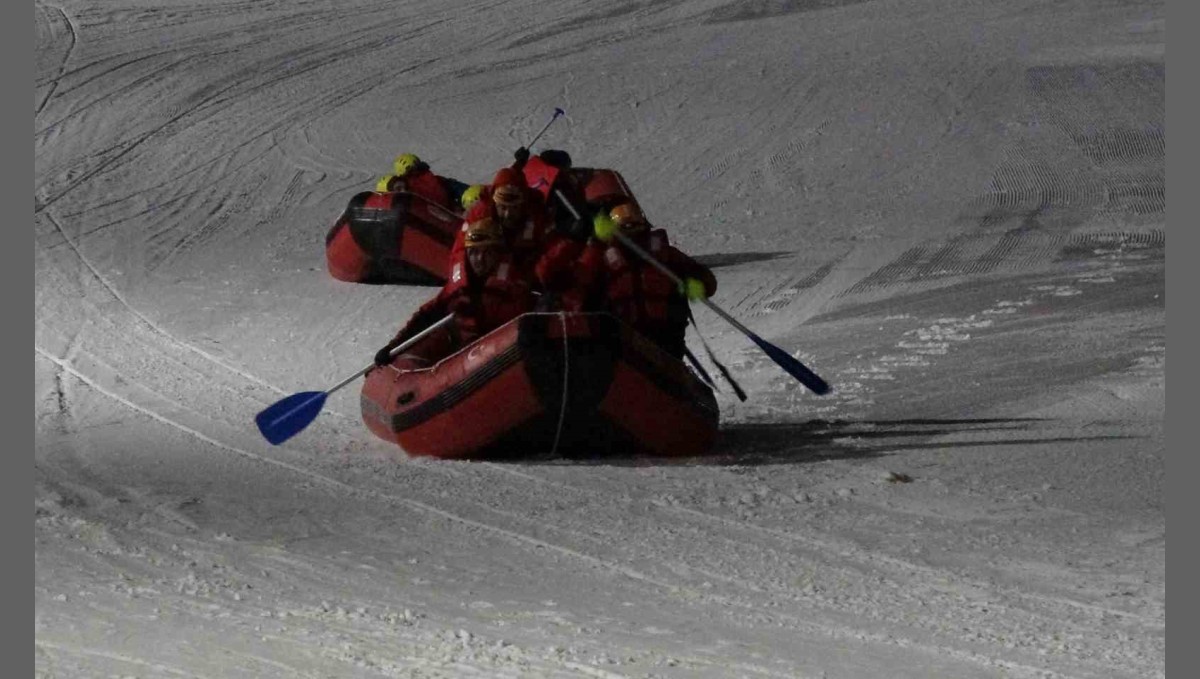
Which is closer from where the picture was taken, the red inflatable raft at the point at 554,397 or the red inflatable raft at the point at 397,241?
the red inflatable raft at the point at 554,397

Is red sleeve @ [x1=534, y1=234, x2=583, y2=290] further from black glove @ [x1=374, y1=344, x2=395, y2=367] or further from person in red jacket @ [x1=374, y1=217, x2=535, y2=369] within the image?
black glove @ [x1=374, y1=344, x2=395, y2=367]

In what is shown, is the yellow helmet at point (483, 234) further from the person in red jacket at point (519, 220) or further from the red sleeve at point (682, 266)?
the red sleeve at point (682, 266)

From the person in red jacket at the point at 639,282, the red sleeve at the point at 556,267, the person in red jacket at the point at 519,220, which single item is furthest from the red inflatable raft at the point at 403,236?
the red sleeve at the point at 556,267

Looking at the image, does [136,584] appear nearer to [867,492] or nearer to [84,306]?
[867,492]

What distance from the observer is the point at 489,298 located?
8617 millimetres

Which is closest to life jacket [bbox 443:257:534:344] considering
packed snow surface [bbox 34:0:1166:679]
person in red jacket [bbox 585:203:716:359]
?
person in red jacket [bbox 585:203:716:359]

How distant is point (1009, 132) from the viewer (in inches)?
682

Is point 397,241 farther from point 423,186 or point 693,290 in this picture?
point 693,290

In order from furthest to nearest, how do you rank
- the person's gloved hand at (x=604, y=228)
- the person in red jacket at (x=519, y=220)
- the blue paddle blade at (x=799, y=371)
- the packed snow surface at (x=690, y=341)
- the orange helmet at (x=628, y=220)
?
1. the blue paddle blade at (x=799, y=371)
2. the person in red jacket at (x=519, y=220)
3. the orange helmet at (x=628, y=220)
4. the person's gloved hand at (x=604, y=228)
5. the packed snow surface at (x=690, y=341)

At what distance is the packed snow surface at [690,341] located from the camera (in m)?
6.29

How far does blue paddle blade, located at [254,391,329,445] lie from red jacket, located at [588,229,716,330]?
48.0 inches

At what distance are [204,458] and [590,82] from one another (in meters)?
10.8

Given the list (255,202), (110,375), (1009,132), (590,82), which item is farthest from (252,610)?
(590,82)

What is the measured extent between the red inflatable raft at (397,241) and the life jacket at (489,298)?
4162mm
